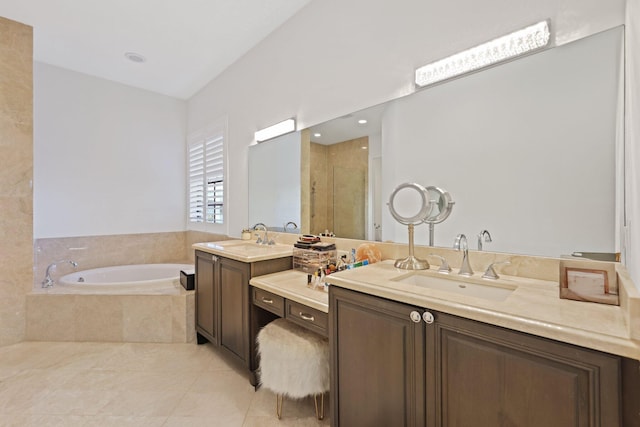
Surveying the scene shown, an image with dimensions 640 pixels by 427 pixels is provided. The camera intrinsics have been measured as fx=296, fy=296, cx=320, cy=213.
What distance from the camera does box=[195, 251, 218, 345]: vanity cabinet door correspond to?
7.31 feet

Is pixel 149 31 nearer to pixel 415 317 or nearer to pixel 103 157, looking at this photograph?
pixel 103 157

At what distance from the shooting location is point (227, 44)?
108 inches

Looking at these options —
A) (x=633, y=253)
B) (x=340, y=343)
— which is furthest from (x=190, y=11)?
(x=633, y=253)

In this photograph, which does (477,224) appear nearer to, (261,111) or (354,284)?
(354,284)

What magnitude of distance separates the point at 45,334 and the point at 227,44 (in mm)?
3036

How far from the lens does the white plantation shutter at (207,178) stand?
3.35 m

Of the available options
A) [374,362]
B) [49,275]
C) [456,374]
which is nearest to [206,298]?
[374,362]

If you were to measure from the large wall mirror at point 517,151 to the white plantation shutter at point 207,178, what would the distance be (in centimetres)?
195

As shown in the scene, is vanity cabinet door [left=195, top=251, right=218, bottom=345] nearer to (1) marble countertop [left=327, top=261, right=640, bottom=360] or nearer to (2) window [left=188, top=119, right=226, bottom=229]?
(2) window [left=188, top=119, right=226, bottom=229]

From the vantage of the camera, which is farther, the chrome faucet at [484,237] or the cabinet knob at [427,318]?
the chrome faucet at [484,237]

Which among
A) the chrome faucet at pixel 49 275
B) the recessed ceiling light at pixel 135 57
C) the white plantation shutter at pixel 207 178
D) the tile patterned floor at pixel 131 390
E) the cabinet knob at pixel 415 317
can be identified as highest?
the recessed ceiling light at pixel 135 57

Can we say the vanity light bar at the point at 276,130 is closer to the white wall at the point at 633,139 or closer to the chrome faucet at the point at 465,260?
the chrome faucet at the point at 465,260

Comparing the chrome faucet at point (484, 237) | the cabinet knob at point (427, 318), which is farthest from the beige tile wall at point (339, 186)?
the cabinet knob at point (427, 318)

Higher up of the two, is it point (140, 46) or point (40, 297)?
point (140, 46)
